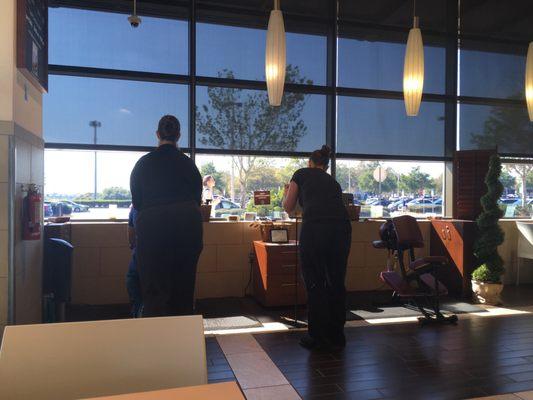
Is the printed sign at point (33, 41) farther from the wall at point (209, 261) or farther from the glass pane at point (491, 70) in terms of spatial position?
the glass pane at point (491, 70)

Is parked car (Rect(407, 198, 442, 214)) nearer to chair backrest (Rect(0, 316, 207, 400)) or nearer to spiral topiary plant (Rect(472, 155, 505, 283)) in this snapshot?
spiral topiary plant (Rect(472, 155, 505, 283))

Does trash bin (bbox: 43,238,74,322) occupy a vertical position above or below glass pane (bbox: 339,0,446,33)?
below

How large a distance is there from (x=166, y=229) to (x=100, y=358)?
1.22 m

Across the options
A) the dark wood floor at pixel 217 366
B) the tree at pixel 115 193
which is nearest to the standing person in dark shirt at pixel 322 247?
the dark wood floor at pixel 217 366

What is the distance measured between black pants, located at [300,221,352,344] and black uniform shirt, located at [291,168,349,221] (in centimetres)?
6

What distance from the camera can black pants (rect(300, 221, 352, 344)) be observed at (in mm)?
3443

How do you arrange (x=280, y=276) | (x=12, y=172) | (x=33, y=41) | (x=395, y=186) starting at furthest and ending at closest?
1. (x=395, y=186)
2. (x=280, y=276)
3. (x=33, y=41)
4. (x=12, y=172)

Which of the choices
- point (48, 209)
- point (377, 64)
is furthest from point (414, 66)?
point (48, 209)

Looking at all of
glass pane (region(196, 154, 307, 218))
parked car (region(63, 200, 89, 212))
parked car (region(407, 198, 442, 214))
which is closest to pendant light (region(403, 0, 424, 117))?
glass pane (region(196, 154, 307, 218))

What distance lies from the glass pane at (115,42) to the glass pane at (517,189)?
5.04 meters

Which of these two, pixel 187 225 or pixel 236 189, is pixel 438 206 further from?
pixel 187 225

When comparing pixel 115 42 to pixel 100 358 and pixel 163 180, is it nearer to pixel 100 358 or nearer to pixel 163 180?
pixel 163 180

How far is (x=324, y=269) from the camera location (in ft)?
11.5

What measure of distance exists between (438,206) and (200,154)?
3.58 m
